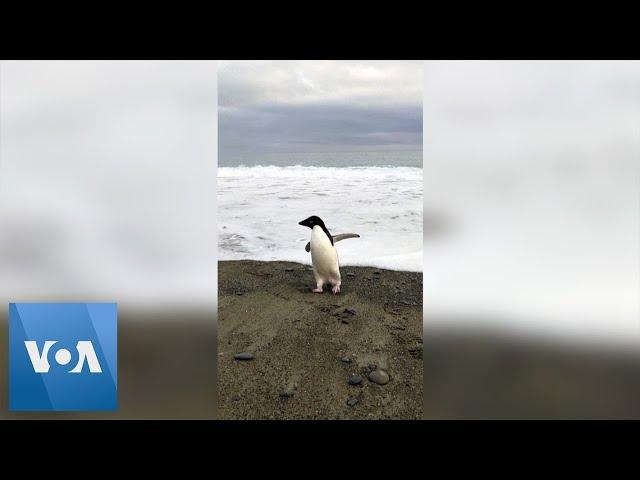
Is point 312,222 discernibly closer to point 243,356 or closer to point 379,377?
point 243,356

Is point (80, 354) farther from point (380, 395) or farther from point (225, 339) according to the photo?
point (380, 395)

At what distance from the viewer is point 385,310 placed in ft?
7.82

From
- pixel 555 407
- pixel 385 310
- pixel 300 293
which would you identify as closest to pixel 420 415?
pixel 555 407

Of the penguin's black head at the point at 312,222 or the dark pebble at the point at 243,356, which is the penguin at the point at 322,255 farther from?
the dark pebble at the point at 243,356

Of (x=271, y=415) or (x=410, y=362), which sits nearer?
(x=271, y=415)

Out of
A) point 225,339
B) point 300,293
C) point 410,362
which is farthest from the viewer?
point 300,293

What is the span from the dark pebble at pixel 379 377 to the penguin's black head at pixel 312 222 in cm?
135

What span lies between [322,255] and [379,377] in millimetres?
1196

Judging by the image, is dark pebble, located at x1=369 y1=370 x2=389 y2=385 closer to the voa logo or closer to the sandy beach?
the sandy beach

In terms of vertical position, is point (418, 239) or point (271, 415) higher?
point (418, 239)

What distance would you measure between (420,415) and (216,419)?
2.59 feet

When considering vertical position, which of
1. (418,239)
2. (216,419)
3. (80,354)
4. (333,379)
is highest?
Answer: (418,239)

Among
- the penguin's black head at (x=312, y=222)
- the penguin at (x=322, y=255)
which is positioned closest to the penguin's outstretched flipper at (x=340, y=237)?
the penguin at (x=322, y=255)

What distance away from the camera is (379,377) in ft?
5.82
